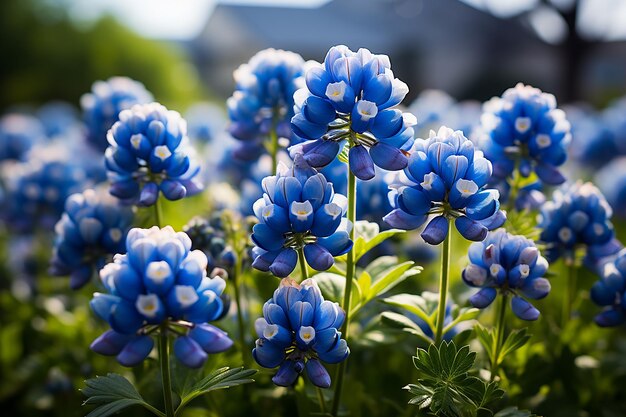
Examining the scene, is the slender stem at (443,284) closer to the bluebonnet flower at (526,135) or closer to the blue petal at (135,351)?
the bluebonnet flower at (526,135)

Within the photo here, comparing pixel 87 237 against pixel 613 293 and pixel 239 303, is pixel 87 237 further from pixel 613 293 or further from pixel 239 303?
pixel 613 293

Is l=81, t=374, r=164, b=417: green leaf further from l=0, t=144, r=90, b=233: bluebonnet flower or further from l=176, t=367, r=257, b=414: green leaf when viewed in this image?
l=0, t=144, r=90, b=233: bluebonnet flower

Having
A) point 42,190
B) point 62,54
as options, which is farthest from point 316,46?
point 42,190

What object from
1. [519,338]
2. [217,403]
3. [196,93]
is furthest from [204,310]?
[196,93]

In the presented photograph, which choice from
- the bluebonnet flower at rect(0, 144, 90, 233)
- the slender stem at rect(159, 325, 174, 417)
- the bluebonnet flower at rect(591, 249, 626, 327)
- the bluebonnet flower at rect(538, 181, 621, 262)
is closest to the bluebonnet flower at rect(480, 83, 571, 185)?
the bluebonnet flower at rect(538, 181, 621, 262)

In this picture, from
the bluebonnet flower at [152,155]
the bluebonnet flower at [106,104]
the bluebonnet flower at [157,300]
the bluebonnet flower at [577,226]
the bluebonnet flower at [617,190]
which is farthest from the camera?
the bluebonnet flower at [617,190]

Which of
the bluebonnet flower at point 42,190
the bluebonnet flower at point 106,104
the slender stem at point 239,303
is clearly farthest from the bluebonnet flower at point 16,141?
the slender stem at point 239,303
